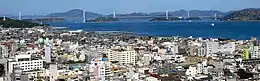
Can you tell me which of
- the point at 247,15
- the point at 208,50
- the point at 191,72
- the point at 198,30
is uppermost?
the point at 247,15

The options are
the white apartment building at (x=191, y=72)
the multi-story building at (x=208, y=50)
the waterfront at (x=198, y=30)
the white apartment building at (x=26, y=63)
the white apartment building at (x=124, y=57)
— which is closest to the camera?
the white apartment building at (x=191, y=72)

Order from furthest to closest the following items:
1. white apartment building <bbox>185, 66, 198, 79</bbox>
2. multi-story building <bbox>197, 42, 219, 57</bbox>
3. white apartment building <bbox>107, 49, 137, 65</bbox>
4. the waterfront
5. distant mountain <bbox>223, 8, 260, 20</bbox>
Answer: distant mountain <bbox>223, 8, 260, 20</bbox> → the waterfront → multi-story building <bbox>197, 42, 219, 57</bbox> → white apartment building <bbox>107, 49, 137, 65</bbox> → white apartment building <bbox>185, 66, 198, 79</bbox>

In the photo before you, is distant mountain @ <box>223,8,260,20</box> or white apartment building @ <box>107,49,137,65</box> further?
distant mountain @ <box>223,8,260,20</box>

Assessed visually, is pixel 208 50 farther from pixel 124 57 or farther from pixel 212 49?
pixel 124 57

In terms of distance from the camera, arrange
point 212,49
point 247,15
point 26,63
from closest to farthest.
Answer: point 26,63, point 212,49, point 247,15

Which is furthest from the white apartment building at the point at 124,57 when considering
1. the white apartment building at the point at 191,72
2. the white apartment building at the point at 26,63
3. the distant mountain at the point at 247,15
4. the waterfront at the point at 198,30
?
the distant mountain at the point at 247,15

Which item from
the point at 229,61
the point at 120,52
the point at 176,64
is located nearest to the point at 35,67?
the point at 120,52

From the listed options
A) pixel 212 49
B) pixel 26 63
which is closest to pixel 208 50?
pixel 212 49

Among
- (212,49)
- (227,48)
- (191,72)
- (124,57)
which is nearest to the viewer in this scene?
(191,72)

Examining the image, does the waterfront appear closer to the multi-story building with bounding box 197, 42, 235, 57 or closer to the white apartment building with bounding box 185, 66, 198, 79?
the multi-story building with bounding box 197, 42, 235, 57

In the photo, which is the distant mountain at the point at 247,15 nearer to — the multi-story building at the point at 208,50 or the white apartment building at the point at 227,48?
the white apartment building at the point at 227,48

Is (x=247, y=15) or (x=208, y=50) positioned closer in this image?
(x=208, y=50)

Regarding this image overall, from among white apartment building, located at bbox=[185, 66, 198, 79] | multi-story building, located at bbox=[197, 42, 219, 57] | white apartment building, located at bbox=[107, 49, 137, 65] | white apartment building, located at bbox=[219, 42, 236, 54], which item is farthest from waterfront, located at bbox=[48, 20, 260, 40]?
white apartment building, located at bbox=[185, 66, 198, 79]
